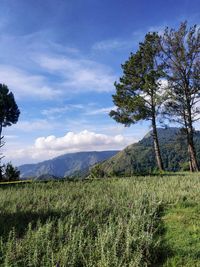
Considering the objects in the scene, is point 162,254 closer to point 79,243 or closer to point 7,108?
point 79,243

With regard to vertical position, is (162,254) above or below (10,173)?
below

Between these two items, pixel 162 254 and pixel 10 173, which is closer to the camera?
pixel 162 254

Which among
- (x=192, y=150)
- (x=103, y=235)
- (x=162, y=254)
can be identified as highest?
(x=192, y=150)

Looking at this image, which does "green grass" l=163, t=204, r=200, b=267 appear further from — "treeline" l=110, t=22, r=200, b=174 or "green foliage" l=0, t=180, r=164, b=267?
"treeline" l=110, t=22, r=200, b=174

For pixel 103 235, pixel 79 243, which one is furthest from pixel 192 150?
pixel 79 243

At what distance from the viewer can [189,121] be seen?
1091 inches

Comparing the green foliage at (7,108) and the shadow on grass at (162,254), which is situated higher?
the green foliage at (7,108)

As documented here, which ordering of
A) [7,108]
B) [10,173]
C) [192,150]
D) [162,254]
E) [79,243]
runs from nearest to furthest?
[79,243] → [162,254] → [192,150] → [10,173] → [7,108]

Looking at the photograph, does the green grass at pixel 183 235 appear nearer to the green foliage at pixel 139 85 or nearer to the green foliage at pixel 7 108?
the green foliage at pixel 139 85

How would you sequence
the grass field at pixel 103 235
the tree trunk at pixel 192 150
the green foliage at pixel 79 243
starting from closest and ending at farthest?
the green foliage at pixel 79 243
the grass field at pixel 103 235
the tree trunk at pixel 192 150

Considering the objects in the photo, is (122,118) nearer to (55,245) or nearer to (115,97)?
(115,97)

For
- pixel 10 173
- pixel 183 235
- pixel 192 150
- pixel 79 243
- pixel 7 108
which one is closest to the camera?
pixel 79 243

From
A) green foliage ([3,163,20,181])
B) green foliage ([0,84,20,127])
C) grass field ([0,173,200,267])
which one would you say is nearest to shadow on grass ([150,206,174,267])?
grass field ([0,173,200,267])

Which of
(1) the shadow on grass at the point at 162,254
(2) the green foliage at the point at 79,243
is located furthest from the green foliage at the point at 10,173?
(1) the shadow on grass at the point at 162,254
